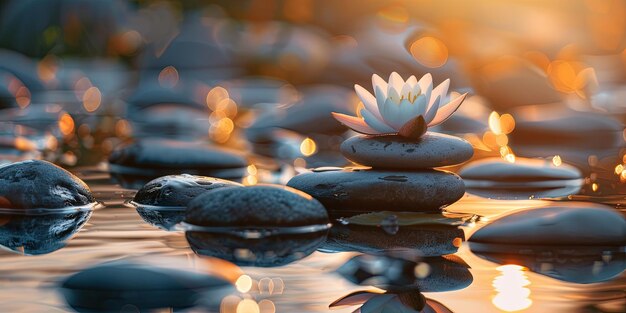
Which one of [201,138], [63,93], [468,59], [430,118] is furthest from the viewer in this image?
[468,59]

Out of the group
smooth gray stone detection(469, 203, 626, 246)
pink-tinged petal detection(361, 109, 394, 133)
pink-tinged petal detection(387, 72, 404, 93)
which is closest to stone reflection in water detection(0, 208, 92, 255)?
pink-tinged petal detection(361, 109, 394, 133)

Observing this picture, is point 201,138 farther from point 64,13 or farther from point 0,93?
point 64,13

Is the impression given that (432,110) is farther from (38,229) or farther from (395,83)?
(38,229)

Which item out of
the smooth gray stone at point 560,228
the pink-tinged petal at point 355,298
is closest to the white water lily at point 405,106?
the smooth gray stone at point 560,228

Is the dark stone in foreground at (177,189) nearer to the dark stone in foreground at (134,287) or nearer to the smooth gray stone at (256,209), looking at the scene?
the smooth gray stone at (256,209)

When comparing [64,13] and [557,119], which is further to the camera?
[64,13]

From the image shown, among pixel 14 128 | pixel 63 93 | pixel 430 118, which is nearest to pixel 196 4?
pixel 63 93
